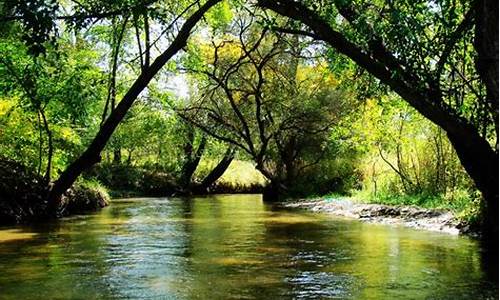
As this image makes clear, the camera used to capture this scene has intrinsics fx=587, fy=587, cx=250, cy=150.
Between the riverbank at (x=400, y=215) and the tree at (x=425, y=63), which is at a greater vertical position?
the tree at (x=425, y=63)

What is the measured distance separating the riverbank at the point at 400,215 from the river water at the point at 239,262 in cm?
64

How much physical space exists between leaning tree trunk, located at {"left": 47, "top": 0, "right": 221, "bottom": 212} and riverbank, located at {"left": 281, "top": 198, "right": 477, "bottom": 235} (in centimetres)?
636

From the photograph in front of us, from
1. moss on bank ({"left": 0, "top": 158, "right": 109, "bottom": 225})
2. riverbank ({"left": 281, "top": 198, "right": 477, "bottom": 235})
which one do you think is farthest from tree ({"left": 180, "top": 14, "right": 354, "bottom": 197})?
moss on bank ({"left": 0, "top": 158, "right": 109, "bottom": 225})

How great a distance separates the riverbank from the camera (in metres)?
12.0

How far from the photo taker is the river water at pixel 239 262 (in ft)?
21.4

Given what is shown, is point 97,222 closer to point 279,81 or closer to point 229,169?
point 279,81

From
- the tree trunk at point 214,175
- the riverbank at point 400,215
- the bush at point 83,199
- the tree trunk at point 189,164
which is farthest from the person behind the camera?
the tree trunk at point 214,175

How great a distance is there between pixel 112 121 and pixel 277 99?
9.43 meters

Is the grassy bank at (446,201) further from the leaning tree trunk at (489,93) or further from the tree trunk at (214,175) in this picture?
the tree trunk at (214,175)

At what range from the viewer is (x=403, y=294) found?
6.32 m

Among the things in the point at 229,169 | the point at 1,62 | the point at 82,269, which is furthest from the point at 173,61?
the point at 229,169

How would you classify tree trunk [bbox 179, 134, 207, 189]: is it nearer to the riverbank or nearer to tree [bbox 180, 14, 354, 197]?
tree [bbox 180, 14, 354, 197]

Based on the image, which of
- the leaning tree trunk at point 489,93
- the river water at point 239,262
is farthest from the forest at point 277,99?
the river water at point 239,262

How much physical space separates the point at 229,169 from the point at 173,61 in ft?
58.5
